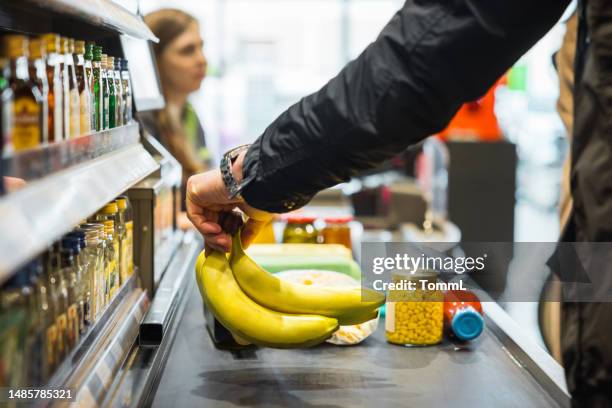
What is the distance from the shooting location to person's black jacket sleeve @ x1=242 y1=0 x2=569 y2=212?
4.71 feet

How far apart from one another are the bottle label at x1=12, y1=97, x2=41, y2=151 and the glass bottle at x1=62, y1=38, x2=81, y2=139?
25cm

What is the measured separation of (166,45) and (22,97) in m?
3.02

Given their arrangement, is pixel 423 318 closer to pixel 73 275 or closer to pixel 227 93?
pixel 73 275

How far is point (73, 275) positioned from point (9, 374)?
0.42 metres

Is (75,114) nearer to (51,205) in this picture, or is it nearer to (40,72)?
(40,72)

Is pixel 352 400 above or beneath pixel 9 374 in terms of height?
beneath

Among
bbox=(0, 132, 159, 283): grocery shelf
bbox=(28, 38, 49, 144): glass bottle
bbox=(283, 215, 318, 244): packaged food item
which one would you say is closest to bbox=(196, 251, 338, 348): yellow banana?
bbox=(0, 132, 159, 283): grocery shelf

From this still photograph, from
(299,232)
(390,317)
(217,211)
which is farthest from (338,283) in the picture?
(299,232)

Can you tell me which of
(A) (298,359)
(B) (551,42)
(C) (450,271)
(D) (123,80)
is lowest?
(A) (298,359)

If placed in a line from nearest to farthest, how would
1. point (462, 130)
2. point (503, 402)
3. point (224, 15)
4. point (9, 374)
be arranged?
point (9, 374)
point (503, 402)
point (462, 130)
point (224, 15)

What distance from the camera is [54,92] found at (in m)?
1.48

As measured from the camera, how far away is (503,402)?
5.75 ft

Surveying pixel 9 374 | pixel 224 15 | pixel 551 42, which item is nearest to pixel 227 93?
pixel 224 15

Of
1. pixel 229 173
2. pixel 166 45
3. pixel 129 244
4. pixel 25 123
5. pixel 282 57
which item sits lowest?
pixel 129 244
